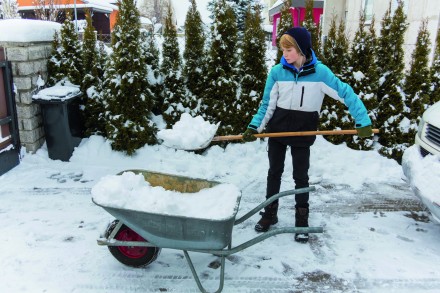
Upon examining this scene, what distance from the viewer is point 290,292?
3004 mm

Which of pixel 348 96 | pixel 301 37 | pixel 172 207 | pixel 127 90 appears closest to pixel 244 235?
pixel 172 207

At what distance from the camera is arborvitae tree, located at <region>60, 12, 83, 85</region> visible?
19.5ft

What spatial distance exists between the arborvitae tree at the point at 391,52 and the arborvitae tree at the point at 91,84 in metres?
4.45

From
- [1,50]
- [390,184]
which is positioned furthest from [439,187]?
[1,50]

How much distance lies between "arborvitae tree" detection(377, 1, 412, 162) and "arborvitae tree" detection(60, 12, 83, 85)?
4.74 meters

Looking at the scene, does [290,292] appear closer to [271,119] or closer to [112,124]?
[271,119]

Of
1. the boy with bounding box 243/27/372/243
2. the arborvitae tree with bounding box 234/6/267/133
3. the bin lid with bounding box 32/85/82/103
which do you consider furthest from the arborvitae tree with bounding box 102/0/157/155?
the boy with bounding box 243/27/372/243

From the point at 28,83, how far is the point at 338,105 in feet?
15.2

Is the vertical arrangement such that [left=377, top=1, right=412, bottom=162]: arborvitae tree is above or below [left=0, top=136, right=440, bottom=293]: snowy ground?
above

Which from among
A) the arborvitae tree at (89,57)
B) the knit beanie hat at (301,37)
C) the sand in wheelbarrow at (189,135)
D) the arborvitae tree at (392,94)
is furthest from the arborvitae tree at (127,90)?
the arborvitae tree at (392,94)

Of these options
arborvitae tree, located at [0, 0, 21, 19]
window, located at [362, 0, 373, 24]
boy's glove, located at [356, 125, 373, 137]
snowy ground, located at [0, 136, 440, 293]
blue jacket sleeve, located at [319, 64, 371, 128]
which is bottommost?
snowy ground, located at [0, 136, 440, 293]

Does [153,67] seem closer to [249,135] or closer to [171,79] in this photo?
[171,79]

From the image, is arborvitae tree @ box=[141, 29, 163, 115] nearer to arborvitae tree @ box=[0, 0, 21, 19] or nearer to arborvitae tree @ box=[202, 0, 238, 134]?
arborvitae tree @ box=[202, 0, 238, 134]

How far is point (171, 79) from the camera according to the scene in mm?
6156
